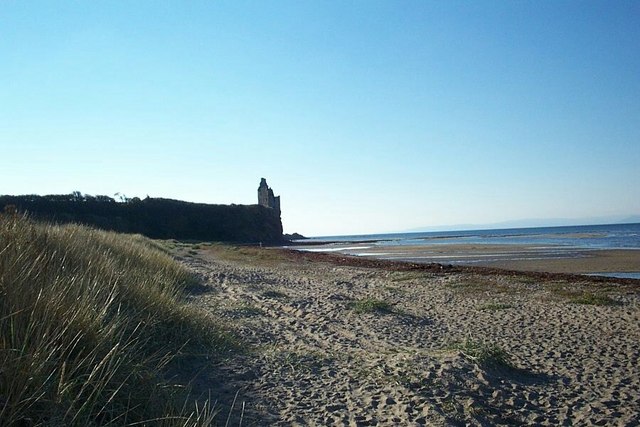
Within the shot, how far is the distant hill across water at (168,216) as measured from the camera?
50906 mm

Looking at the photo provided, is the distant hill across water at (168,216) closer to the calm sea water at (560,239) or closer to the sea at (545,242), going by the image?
the sea at (545,242)

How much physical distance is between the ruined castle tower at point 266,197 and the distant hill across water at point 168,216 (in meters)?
7.38

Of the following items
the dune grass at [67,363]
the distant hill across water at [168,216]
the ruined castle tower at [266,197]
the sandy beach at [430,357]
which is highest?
the ruined castle tower at [266,197]

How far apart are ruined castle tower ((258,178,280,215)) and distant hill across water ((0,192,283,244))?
7.38m

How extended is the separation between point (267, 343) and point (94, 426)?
15.2 ft

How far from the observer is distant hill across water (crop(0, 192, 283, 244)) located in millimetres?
50906

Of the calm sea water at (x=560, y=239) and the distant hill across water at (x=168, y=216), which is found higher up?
the distant hill across water at (x=168, y=216)

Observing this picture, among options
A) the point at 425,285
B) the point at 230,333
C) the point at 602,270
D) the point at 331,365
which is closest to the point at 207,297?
the point at 230,333

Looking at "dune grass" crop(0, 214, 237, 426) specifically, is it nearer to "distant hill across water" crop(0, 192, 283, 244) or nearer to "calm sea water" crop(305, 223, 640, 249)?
"calm sea water" crop(305, 223, 640, 249)

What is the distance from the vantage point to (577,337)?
9617 millimetres

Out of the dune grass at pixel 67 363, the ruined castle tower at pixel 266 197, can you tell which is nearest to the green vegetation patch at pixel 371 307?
the dune grass at pixel 67 363

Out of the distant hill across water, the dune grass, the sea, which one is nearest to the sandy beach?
the dune grass

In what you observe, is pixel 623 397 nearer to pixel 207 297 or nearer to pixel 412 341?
pixel 412 341

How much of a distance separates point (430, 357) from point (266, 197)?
269 ft
